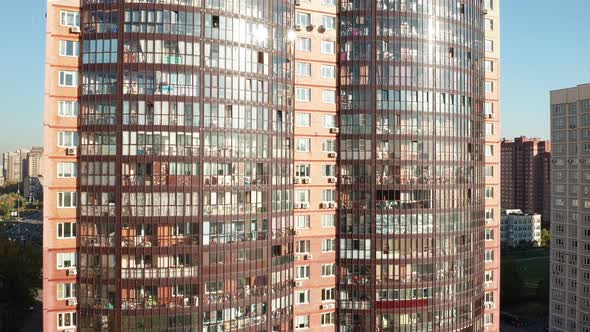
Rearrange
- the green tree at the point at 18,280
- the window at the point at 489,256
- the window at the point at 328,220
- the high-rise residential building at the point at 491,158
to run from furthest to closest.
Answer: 1. the green tree at the point at 18,280
2. the window at the point at 489,256
3. the high-rise residential building at the point at 491,158
4. the window at the point at 328,220

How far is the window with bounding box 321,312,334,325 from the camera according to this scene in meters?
48.1

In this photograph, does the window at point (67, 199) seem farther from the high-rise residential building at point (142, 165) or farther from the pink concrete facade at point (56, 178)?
the pink concrete facade at point (56, 178)

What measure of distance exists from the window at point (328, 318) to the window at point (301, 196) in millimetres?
10576

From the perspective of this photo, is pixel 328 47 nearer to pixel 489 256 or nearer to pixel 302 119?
pixel 302 119

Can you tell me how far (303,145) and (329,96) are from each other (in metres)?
5.17

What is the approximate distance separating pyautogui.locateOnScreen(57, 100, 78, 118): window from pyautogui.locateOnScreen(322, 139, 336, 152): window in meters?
21.1

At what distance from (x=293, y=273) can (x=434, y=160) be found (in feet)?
53.9

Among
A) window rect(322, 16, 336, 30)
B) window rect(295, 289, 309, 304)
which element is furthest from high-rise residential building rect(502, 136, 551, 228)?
window rect(295, 289, 309, 304)

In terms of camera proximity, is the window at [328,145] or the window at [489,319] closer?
the window at [328,145]

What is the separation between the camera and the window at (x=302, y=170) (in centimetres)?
4728

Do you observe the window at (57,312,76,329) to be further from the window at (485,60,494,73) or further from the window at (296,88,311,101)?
the window at (485,60,494,73)

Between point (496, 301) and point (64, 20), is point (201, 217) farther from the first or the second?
point (496, 301)

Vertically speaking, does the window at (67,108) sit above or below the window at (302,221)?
above

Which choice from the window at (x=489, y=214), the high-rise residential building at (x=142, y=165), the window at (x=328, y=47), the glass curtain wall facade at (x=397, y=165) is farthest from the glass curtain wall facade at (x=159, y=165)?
the window at (x=489, y=214)
